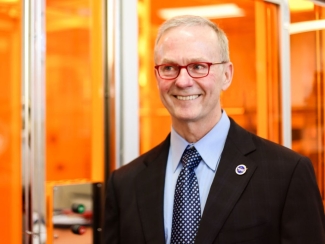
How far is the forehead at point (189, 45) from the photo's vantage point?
5.21 ft

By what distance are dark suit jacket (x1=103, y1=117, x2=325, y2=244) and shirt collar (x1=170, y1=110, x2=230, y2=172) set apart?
28 millimetres

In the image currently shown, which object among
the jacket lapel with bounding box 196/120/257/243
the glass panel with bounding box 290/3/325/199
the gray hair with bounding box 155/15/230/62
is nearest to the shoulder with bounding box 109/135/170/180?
the jacket lapel with bounding box 196/120/257/243

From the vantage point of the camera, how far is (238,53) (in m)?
2.76

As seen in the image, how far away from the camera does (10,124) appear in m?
1.86

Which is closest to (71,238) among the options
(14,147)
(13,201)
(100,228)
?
(100,228)

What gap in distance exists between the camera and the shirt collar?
5.41ft

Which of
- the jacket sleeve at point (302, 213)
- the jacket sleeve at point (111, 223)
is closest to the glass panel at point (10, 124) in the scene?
the jacket sleeve at point (111, 223)

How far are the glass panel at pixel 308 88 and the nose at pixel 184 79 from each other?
168cm

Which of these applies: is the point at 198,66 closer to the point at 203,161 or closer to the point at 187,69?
the point at 187,69

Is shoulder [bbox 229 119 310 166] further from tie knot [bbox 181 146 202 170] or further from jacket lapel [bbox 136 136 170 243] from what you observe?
jacket lapel [bbox 136 136 170 243]

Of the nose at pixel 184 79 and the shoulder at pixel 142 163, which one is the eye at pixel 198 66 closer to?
the nose at pixel 184 79

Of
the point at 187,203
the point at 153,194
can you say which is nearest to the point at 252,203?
the point at 187,203

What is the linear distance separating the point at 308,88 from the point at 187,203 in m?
1.96

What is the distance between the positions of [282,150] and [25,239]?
0.92 metres
